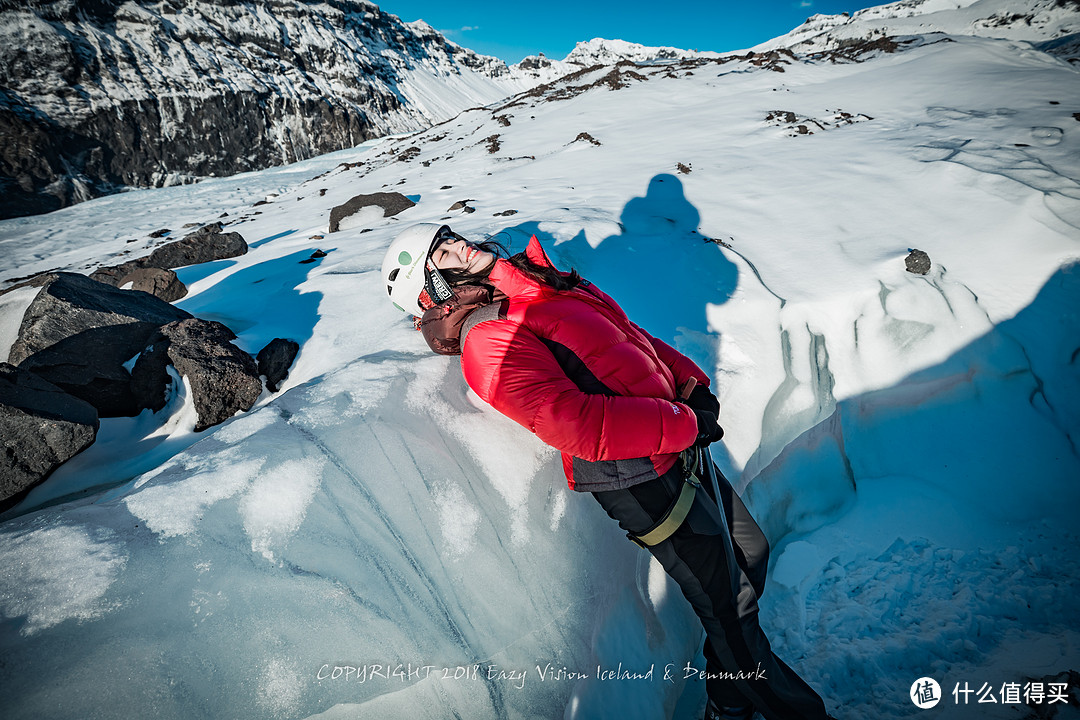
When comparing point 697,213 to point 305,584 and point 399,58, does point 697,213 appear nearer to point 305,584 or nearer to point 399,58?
point 305,584

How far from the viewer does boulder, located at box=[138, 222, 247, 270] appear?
6480 mm

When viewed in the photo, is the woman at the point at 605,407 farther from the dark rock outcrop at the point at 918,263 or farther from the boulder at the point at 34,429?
the dark rock outcrop at the point at 918,263

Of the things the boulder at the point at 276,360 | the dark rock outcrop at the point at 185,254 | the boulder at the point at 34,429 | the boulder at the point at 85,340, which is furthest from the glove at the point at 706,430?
the dark rock outcrop at the point at 185,254

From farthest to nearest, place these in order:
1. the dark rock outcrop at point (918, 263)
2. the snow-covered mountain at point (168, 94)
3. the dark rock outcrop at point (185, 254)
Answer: the snow-covered mountain at point (168, 94)
the dark rock outcrop at point (185, 254)
the dark rock outcrop at point (918, 263)

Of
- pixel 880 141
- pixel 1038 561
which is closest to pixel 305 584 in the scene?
pixel 1038 561

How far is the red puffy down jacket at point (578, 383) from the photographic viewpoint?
1.47 metres

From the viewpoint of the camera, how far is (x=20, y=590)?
4.01 ft

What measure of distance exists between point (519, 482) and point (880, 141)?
23.7 feet

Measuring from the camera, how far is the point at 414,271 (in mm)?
1915

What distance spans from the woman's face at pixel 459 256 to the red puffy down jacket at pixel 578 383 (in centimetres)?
11

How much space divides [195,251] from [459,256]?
724cm

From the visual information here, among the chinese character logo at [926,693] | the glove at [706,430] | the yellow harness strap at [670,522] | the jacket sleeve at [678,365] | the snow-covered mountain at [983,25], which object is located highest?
the snow-covered mountain at [983,25]

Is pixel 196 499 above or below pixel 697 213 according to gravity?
below

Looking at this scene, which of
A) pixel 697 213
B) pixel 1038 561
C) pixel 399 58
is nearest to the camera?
pixel 1038 561
